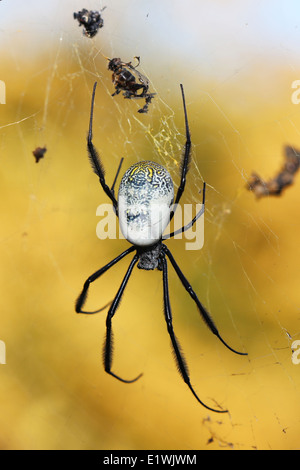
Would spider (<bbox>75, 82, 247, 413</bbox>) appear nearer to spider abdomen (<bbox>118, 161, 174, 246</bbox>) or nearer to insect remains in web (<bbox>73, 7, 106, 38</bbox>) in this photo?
spider abdomen (<bbox>118, 161, 174, 246</bbox>)

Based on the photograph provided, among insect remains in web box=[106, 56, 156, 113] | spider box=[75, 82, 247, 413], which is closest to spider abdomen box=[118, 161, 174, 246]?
spider box=[75, 82, 247, 413]

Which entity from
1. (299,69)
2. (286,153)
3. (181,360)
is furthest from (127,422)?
(299,69)

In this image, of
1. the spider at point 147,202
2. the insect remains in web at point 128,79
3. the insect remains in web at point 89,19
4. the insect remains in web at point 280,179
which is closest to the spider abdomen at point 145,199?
the spider at point 147,202

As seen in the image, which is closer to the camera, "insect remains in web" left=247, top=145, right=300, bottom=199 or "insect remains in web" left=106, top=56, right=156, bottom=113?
"insect remains in web" left=106, top=56, right=156, bottom=113

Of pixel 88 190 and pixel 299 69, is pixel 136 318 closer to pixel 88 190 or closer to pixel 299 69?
pixel 88 190

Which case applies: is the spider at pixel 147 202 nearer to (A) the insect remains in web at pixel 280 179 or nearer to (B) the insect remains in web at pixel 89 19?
(B) the insect remains in web at pixel 89 19

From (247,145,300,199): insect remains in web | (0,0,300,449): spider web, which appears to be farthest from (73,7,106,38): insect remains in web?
(247,145,300,199): insect remains in web

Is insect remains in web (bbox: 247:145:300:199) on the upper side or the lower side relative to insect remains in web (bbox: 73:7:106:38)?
lower
